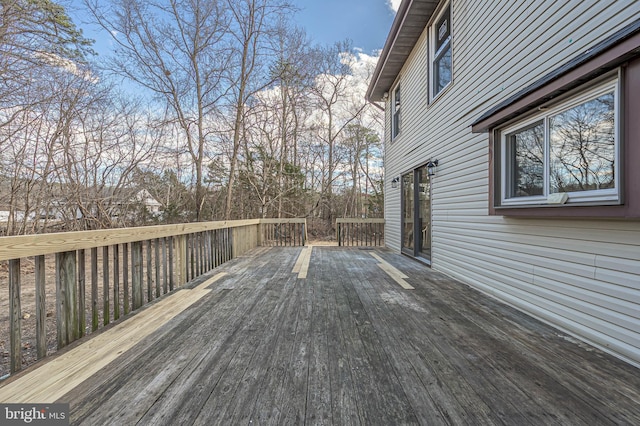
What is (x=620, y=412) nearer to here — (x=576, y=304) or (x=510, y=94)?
(x=576, y=304)

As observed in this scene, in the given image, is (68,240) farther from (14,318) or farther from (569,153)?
(569,153)

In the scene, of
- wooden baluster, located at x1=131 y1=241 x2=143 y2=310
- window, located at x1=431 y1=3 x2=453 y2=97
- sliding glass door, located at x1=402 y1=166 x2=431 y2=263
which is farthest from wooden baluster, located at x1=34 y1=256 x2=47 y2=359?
window, located at x1=431 y1=3 x2=453 y2=97

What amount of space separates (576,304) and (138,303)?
12.2 ft

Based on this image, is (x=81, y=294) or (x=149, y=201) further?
(x=149, y=201)

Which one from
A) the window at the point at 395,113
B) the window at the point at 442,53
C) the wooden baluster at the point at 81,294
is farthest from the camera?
the window at the point at 395,113

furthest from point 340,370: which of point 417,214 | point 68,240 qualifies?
point 417,214

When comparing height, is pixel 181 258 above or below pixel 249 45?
below

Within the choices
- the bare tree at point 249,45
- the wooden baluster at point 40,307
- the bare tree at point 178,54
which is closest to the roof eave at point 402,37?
the bare tree at point 249,45

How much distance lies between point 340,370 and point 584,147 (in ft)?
7.55

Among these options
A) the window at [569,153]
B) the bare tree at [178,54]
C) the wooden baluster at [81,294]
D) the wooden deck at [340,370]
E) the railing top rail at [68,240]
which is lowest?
the wooden deck at [340,370]

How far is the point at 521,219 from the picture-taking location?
8.61 ft

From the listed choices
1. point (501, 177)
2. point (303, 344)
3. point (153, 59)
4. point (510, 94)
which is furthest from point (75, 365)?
point (153, 59)

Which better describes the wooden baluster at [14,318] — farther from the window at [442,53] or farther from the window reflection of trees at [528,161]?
the window at [442,53]

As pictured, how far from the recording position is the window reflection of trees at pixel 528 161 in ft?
7.75
